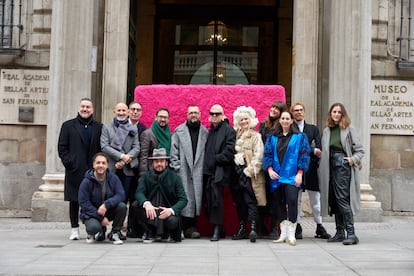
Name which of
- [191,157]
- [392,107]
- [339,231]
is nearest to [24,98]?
[191,157]

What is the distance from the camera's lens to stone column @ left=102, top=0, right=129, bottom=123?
517 inches

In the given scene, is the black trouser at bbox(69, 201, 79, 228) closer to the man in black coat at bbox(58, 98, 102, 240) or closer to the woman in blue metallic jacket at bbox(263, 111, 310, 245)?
the man in black coat at bbox(58, 98, 102, 240)

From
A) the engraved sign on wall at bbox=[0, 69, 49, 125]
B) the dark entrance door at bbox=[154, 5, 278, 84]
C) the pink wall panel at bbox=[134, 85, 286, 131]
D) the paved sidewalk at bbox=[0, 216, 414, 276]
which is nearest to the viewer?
the paved sidewalk at bbox=[0, 216, 414, 276]

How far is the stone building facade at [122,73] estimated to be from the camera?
1279cm

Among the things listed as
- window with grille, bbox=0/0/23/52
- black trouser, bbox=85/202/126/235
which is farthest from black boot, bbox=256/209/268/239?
window with grille, bbox=0/0/23/52

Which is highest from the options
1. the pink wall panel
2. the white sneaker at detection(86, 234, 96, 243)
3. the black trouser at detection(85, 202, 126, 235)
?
the pink wall panel

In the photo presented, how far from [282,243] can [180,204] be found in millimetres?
1555

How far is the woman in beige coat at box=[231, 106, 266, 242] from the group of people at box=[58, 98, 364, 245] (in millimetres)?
15

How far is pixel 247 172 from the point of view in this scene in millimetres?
9719

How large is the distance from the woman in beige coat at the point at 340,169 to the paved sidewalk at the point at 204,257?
19.5 inches

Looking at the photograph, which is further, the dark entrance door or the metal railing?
the dark entrance door

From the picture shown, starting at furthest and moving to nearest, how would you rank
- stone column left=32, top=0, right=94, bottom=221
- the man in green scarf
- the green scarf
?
stone column left=32, top=0, right=94, bottom=221
the green scarf
the man in green scarf

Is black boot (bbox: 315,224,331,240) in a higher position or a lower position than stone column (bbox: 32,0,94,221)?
lower

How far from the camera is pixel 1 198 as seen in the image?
45.0ft
